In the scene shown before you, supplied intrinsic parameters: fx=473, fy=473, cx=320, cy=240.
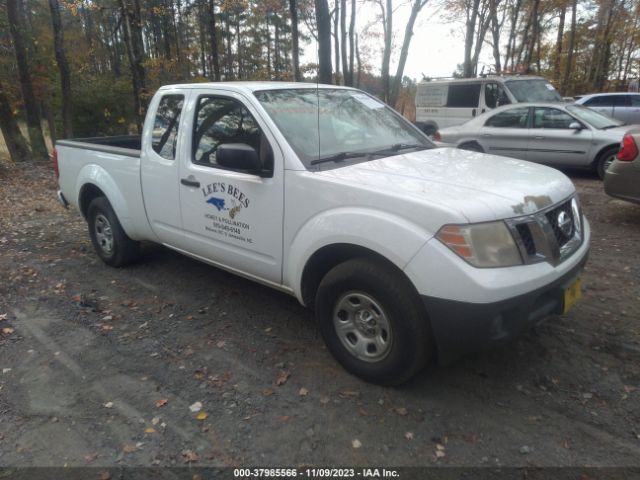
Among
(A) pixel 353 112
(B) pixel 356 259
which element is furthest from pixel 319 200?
(A) pixel 353 112

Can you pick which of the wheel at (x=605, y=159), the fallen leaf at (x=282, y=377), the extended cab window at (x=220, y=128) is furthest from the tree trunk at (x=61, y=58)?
the wheel at (x=605, y=159)

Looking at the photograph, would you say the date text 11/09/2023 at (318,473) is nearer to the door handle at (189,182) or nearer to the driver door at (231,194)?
the driver door at (231,194)

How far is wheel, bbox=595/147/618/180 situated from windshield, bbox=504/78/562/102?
3.04 metres

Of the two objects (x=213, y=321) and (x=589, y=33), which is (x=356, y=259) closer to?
(x=213, y=321)

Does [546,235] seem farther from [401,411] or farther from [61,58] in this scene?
[61,58]

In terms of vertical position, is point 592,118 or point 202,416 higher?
point 592,118

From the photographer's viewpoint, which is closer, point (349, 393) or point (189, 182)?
point (349, 393)

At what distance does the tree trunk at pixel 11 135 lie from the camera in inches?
478

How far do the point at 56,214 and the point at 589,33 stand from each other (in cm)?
3505

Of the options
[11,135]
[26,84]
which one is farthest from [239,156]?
[26,84]

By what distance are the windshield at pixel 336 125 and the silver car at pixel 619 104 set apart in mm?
13494

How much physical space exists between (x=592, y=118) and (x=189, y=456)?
964cm

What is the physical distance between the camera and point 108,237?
17.1 ft

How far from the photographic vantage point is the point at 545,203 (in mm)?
2785
